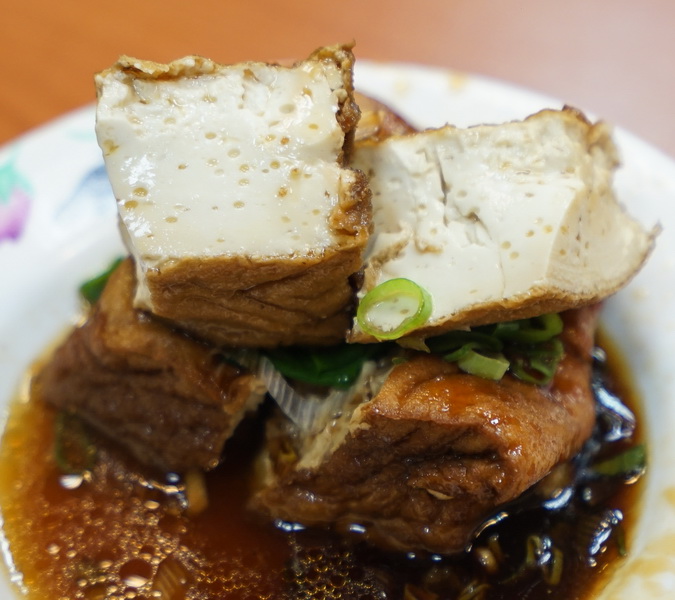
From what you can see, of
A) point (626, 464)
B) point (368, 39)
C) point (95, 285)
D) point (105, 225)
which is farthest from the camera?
point (368, 39)

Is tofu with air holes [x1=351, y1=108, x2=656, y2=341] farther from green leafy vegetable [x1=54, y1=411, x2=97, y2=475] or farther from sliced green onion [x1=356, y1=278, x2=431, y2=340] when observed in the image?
green leafy vegetable [x1=54, y1=411, x2=97, y2=475]

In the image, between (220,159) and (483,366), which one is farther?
(483,366)

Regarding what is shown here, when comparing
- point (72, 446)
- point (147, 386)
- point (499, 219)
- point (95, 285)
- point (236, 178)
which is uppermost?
point (499, 219)

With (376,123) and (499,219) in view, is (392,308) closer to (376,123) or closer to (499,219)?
(499,219)

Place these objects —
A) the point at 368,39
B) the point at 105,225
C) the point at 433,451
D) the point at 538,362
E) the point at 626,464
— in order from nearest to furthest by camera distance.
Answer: the point at 433,451, the point at 538,362, the point at 626,464, the point at 105,225, the point at 368,39

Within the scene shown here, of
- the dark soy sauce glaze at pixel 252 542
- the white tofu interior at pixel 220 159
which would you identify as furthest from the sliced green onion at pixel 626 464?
the white tofu interior at pixel 220 159

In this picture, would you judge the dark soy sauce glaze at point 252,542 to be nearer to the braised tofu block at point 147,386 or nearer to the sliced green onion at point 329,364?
the braised tofu block at point 147,386

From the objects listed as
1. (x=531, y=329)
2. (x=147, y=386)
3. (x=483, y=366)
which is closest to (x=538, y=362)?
(x=531, y=329)
